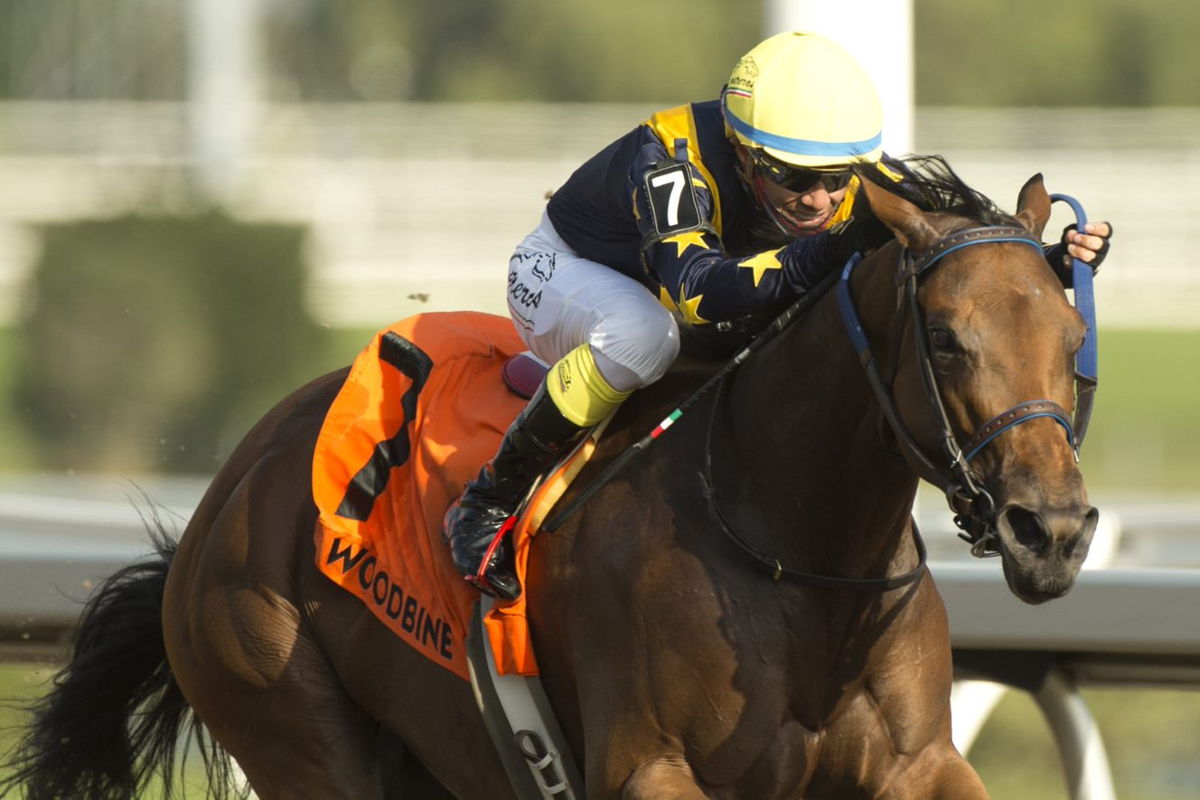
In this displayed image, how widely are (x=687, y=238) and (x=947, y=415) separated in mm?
693

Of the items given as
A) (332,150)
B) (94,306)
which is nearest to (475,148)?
(332,150)

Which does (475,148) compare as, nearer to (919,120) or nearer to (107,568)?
(919,120)

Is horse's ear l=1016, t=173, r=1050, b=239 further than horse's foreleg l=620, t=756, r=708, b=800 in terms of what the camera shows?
No

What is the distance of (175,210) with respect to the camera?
13.8 metres

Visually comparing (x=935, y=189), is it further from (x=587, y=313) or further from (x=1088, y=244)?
(x=587, y=313)

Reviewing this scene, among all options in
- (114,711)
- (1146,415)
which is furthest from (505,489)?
(1146,415)

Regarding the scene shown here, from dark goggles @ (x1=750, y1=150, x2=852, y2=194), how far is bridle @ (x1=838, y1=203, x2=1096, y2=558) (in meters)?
0.34

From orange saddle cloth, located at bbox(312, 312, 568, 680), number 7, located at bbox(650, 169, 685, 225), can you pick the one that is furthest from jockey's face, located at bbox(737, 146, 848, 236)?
orange saddle cloth, located at bbox(312, 312, 568, 680)

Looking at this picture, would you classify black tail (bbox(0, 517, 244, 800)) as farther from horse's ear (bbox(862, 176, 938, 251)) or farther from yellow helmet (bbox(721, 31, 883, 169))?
horse's ear (bbox(862, 176, 938, 251))

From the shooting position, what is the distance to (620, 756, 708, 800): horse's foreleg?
3277 mm

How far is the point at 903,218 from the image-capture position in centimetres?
306

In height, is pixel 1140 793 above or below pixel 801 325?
below

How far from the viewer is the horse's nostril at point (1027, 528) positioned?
2.75 m

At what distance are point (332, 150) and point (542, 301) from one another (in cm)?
2286
